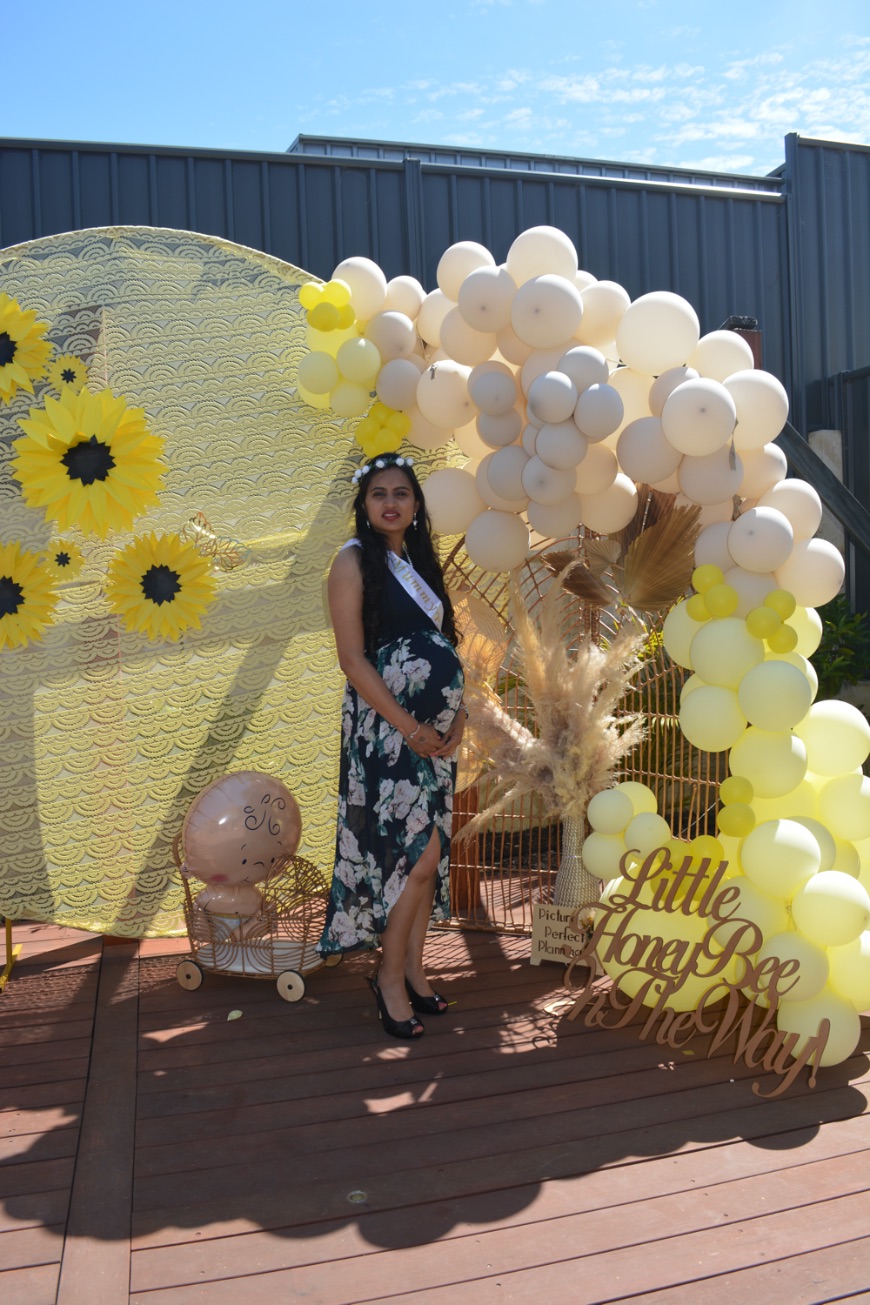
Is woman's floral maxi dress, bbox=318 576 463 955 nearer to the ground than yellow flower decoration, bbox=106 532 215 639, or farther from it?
nearer to the ground

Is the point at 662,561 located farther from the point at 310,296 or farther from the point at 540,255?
the point at 310,296

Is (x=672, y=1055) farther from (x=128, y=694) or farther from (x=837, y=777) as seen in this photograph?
(x=128, y=694)

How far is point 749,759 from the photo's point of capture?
252 centimetres

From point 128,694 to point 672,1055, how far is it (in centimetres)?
180

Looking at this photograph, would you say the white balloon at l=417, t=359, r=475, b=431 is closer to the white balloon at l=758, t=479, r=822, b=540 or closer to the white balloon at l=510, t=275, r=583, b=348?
the white balloon at l=510, t=275, r=583, b=348

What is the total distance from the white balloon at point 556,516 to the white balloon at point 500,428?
18 centimetres

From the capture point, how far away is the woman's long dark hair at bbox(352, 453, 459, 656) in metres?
2.71

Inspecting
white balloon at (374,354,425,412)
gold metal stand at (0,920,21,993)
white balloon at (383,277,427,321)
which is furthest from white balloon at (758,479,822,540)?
gold metal stand at (0,920,21,993)

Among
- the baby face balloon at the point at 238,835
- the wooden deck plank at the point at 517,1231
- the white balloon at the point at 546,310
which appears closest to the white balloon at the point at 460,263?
the white balloon at the point at 546,310

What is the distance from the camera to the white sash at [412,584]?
2.75 m

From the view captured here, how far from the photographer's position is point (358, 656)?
266cm

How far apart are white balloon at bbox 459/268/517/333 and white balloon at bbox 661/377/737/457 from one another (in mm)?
512

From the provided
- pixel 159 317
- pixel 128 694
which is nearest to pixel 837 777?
A: pixel 128 694

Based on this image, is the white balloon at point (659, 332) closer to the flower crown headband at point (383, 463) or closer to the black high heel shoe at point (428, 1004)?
the flower crown headband at point (383, 463)
